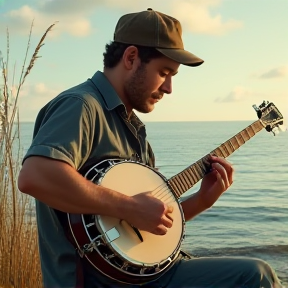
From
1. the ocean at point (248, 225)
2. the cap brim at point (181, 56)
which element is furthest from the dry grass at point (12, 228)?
the cap brim at point (181, 56)

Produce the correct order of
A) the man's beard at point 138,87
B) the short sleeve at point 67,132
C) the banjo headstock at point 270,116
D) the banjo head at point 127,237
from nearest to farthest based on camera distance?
the short sleeve at point 67,132, the banjo head at point 127,237, the man's beard at point 138,87, the banjo headstock at point 270,116

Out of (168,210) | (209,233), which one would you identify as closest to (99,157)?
(168,210)

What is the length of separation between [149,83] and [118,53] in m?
0.20

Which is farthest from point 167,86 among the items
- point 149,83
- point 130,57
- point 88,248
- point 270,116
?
point 270,116

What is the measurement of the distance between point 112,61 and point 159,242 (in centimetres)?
80

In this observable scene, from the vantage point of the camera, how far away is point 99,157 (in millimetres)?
2191

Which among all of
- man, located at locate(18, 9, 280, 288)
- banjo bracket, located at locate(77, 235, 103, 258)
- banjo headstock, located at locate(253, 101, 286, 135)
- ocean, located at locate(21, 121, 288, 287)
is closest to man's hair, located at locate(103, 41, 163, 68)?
man, located at locate(18, 9, 280, 288)

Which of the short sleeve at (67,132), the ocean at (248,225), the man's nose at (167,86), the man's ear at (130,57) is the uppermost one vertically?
the man's ear at (130,57)

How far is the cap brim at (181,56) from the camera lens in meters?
2.38

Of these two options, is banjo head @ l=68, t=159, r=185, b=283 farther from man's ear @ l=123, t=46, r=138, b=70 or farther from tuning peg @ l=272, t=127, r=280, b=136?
tuning peg @ l=272, t=127, r=280, b=136

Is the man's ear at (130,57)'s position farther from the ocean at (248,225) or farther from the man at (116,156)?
the ocean at (248,225)

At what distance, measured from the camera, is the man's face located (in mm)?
2367

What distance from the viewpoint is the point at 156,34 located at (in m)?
2.39

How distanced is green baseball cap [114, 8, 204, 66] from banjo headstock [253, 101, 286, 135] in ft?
2.83
